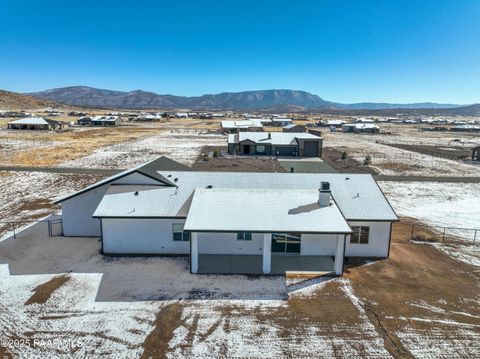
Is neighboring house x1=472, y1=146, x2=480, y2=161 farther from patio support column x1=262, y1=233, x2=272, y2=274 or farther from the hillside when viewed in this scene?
the hillside

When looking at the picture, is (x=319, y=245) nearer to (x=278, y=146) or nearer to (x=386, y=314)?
(x=386, y=314)

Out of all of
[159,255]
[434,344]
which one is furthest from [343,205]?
[159,255]

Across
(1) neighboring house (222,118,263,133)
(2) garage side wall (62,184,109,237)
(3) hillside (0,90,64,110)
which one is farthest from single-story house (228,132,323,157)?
(3) hillside (0,90,64,110)

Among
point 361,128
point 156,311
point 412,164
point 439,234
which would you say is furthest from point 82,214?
A: point 361,128

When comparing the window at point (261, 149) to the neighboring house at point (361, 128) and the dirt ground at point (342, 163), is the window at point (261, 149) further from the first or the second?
the neighboring house at point (361, 128)

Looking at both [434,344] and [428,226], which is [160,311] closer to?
[434,344]
